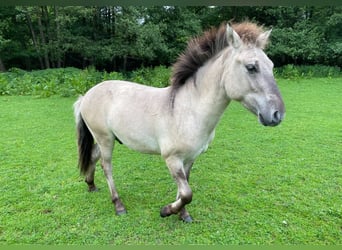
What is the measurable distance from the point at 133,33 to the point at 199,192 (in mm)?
11598

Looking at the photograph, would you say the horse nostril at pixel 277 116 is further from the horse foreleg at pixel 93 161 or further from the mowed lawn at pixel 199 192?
the horse foreleg at pixel 93 161

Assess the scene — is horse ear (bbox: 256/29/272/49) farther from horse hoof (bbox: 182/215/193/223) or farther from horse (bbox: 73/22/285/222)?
horse hoof (bbox: 182/215/193/223)

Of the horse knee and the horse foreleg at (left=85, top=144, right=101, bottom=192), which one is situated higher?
the horse knee

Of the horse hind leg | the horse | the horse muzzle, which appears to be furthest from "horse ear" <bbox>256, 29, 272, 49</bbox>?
the horse hind leg

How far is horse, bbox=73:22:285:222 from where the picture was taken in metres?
1.80

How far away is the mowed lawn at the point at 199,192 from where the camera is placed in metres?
2.41

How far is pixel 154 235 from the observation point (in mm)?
2398

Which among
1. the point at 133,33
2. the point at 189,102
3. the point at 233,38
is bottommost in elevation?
the point at 133,33

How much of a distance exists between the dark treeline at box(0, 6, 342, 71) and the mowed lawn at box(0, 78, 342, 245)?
9310 millimetres

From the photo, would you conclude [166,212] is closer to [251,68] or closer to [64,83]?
[251,68]

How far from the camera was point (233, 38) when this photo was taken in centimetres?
188

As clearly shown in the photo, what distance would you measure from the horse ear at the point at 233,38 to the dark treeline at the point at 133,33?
1155 cm

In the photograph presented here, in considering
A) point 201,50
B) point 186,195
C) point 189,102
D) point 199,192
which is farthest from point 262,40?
point 199,192

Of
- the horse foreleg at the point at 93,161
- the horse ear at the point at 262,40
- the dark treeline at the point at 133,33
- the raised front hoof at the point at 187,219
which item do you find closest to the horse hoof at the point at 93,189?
the horse foreleg at the point at 93,161
